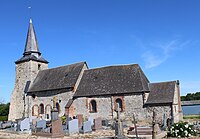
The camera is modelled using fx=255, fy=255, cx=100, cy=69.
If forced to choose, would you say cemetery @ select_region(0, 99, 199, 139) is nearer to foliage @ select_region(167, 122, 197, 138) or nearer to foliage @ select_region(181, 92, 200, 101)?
foliage @ select_region(167, 122, 197, 138)

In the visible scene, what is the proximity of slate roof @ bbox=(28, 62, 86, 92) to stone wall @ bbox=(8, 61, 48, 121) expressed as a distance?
1143 millimetres

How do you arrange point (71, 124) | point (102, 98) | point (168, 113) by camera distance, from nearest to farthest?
point (71, 124)
point (168, 113)
point (102, 98)

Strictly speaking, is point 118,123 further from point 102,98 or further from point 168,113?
point 102,98

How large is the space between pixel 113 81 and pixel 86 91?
11.3 ft

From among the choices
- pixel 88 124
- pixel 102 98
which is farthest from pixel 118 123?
pixel 102 98

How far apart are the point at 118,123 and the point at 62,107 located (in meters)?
17.7

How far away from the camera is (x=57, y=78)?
33562 millimetres

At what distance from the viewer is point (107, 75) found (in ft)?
101

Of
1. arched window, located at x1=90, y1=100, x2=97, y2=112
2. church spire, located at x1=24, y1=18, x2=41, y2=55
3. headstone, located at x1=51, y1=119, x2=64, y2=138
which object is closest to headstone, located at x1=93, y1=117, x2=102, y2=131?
headstone, located at x1=51, y1=119, x2=64, y2=138

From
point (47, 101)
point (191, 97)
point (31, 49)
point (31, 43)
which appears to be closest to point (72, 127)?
point (47, 101)

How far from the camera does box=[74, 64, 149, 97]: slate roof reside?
27859 mm

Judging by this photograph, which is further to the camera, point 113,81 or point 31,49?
point 31,49

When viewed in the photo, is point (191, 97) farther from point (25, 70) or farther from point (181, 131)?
point (181, 131)

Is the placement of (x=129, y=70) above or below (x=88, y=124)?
above
